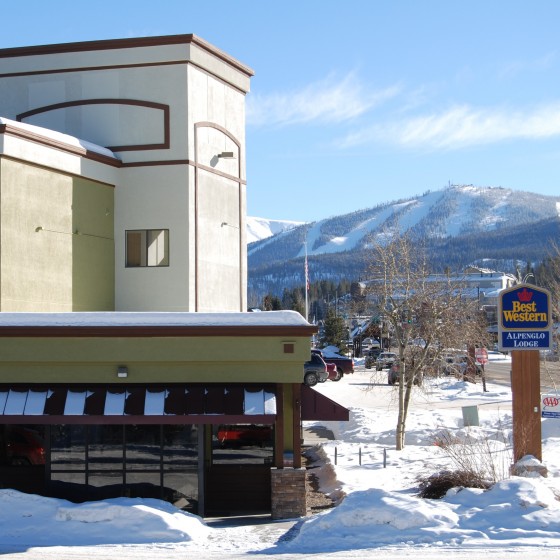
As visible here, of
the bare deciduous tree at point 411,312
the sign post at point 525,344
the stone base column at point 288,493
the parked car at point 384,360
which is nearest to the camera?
the stone base column at point 288,493

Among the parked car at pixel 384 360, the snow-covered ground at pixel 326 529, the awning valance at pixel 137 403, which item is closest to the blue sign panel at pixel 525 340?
the snow-covered ground at pixel 326 529

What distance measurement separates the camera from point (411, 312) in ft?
92.9

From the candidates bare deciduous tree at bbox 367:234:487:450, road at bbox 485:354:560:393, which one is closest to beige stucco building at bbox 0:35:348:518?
bare deciduous tree at bbox 367:234:487:450

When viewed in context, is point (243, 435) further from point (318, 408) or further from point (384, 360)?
point (384, 360)

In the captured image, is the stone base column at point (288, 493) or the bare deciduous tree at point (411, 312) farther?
the bare deciduous tree at point (411, 312)

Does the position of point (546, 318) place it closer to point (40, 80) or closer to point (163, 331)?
point (163, 331)

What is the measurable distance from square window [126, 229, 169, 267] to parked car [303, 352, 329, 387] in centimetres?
2424

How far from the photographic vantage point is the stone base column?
1748 cm

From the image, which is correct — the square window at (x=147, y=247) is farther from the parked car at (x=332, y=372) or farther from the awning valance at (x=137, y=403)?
the parked car at (x=332, y=372)

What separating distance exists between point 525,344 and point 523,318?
0.55 m

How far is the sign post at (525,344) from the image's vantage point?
59.7 feet

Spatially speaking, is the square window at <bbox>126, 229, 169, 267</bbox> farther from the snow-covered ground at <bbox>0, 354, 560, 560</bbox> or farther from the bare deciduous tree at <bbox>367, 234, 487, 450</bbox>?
the snow-covered ground at <bbox>0, 354, 560, 560</bbox>

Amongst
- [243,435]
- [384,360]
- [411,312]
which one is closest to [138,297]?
[243,435]

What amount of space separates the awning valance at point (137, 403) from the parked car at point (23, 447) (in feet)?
4.54
